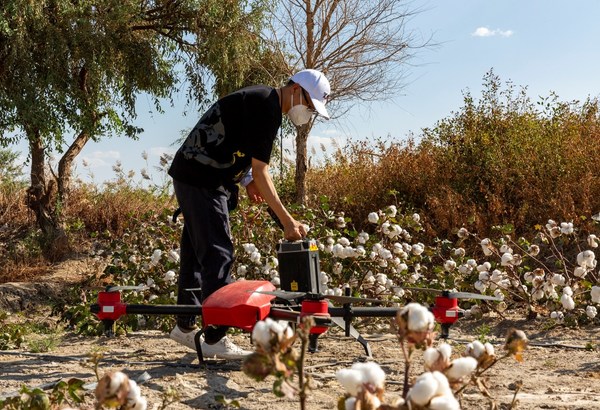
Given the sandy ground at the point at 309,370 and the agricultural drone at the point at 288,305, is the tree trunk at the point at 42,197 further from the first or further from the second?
the agricultural drone at the point at 288,305

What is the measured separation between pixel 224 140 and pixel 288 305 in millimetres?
980

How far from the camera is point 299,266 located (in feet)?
13.3

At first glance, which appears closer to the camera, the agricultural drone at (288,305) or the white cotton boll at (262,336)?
the white cotton boll at (262,336)

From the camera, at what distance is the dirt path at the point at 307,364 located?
3342mm

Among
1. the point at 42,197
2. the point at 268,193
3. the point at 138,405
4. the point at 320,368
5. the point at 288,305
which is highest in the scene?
the point at 42,197

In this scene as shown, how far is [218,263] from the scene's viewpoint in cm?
418

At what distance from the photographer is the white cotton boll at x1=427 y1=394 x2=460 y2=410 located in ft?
4.51

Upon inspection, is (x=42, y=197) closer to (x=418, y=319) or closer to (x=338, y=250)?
(x=338, y=250)

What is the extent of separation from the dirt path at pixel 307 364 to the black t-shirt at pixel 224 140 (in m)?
1.04

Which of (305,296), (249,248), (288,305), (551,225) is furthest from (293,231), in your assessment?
(551,225)

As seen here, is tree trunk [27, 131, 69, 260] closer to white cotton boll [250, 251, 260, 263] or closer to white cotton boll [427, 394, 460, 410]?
white cotton boll [250, 251, 260, 263]

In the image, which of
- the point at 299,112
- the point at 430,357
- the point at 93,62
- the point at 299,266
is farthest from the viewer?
the point at 93,62

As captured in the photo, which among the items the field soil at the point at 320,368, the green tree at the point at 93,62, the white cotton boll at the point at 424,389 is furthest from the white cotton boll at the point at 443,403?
the green tree at the point at 93,62

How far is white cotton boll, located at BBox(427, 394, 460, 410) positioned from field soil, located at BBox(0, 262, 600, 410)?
42.3 inches
